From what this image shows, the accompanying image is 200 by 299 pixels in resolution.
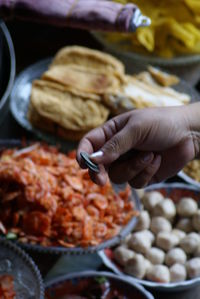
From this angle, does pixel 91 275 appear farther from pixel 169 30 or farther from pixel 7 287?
pixel 169 30

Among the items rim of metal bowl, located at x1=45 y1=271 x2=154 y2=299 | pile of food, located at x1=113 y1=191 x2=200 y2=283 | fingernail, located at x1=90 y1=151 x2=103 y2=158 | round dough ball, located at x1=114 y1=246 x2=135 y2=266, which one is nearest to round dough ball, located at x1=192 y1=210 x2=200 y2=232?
pile of food, located at x1=113 y1=191 x2=200 y2=283

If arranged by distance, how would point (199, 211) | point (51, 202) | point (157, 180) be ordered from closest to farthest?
point (157, 180) < point (51, 202) < point (199, 211)

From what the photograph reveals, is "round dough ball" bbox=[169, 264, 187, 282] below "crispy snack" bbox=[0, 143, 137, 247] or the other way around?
below

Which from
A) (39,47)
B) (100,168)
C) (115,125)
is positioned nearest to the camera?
(100,168)

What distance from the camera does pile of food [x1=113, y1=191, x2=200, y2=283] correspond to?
4.99ft

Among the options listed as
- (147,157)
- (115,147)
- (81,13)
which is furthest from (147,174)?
(81,13)

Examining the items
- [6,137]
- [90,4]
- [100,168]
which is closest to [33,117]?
[6,137]

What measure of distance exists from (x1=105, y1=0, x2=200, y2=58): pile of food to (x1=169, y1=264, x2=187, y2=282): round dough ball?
927 mm

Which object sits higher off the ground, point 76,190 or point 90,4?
point 90,4

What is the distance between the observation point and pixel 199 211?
5.57ft

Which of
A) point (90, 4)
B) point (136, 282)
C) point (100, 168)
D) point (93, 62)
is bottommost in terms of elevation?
point (136, 282)

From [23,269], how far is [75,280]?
11.6 inches

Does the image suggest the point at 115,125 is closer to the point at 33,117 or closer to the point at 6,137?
the point at 33,117

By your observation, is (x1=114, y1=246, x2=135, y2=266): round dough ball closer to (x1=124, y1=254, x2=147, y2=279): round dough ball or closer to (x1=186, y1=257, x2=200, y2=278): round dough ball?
(x1=124, y1=254, x2=147, y2=279): round dough ball
